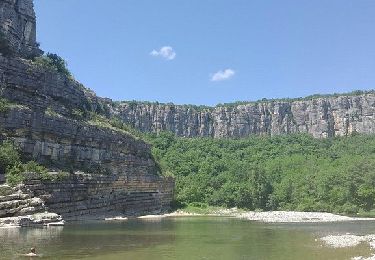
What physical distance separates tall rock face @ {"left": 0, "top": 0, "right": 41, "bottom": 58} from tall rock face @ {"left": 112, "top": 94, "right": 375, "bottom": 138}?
80.9 metres

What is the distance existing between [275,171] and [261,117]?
6143 centimetres

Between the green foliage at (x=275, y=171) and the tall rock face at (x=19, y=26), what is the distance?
35861 mm

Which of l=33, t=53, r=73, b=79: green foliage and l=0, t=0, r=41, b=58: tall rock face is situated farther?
l=33, t=53, r=73, b=79: green foliage

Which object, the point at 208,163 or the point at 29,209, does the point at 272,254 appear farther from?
the point at 208,163

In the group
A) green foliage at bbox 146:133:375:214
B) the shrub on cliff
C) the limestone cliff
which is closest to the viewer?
the shrub on cliff

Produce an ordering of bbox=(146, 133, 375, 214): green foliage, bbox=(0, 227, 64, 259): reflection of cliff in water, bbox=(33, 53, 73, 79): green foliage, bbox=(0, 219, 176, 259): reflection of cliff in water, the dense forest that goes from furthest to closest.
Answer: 1. bbox=(146, 133, 375, 214): green foliage
2. the dense forest
3. bbox=(33, 53, 73, 79): green foliage
4. bbox=(0, 227, 64, 259): reflection of cliff in water
5. bbox=(0, 219, 176, 259): reflection of cliff in water

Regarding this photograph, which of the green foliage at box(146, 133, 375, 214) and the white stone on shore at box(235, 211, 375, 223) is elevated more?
the green foliage at box(146, 133, 375, 214)

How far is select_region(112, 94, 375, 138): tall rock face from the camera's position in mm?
161375

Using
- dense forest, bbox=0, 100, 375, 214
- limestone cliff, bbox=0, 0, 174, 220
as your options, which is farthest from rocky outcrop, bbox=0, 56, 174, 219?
dense forest, bbox=0, 100, 375, 214

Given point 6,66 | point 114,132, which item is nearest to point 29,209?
point 6,66

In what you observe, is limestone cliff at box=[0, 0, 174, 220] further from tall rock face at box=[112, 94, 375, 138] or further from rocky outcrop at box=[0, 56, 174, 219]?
tall rock face at box=[112, 94, 375, 138]

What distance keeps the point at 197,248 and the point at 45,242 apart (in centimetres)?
1075

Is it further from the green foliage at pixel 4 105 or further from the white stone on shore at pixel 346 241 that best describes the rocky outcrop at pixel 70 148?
the white stone on shore at pixel 346 241

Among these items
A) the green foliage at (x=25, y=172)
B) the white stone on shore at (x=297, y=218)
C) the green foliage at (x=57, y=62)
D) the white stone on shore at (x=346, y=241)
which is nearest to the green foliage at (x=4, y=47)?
the green foliage at (x=57, y=62)
